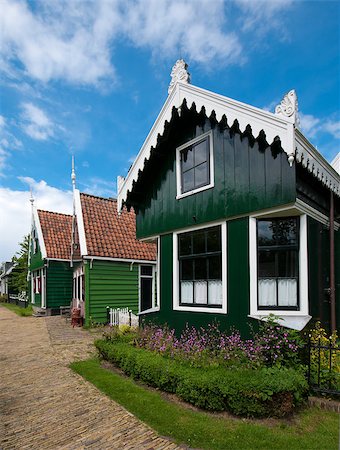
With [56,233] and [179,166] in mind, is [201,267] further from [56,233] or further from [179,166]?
[56,233]

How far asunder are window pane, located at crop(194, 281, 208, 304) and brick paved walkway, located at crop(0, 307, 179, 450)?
10.6ft

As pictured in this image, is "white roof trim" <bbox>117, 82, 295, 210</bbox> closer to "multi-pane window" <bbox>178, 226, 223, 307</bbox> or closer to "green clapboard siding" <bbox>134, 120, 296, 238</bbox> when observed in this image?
"green clapboard siding" <bbox>134, 120, 296, 238</bbox>

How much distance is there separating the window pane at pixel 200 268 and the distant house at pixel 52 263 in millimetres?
13744

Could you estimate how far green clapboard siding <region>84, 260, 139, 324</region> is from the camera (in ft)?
47.9

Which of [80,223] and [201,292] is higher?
[80,223]

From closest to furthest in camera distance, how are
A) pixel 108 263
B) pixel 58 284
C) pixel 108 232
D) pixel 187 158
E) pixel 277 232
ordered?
pixel 277 232, pixel 187 158, pixel 108 263, pixel 108 232, pixel 58 284

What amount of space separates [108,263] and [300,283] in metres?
10.6

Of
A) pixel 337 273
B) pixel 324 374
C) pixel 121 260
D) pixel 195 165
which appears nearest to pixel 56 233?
pixel 121 260

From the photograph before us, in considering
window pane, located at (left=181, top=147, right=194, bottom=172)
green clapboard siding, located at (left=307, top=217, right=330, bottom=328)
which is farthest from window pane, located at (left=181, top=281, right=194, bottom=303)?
window pane, located at (left=181, top=147, right=194, bottom=172)

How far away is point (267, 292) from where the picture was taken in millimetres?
6723

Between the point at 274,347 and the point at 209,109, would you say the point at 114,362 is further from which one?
the point at 209,109

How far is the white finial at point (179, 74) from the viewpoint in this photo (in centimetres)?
797

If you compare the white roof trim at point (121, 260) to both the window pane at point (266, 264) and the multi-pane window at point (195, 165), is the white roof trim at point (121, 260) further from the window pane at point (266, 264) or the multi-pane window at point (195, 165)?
the window pane at point (266, 264)

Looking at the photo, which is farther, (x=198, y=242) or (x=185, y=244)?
(x=185, y=244)
